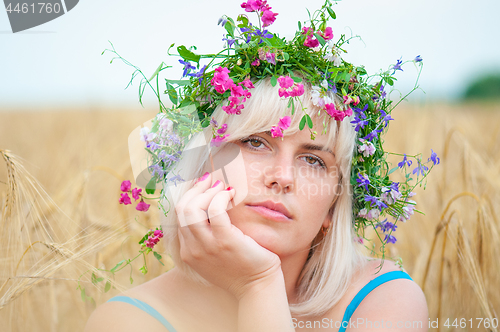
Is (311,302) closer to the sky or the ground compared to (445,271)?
closer to the sky

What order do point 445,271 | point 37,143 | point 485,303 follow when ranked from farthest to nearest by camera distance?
point 37,143 < point 445,271 < point 485,303

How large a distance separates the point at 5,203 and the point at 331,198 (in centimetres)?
151

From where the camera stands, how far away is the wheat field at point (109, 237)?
1604 millimetres

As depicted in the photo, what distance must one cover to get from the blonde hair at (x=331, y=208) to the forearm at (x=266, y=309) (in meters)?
0.41

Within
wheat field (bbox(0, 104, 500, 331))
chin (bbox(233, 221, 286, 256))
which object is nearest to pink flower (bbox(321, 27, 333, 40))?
chin (bbox(233, 221, 286, 256))

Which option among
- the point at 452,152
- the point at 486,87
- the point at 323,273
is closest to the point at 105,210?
the point at 323,273

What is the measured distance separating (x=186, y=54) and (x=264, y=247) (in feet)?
3.05

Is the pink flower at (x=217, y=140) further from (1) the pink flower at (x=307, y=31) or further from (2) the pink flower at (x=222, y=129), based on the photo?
(1) the pink flower at (x=307, y=31)

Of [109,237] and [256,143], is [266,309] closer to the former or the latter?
[256,143]

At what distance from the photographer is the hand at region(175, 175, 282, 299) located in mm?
1475

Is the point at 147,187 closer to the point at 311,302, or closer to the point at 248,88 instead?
the point at 248,88

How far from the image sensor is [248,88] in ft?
5.28

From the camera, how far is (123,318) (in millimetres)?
1598

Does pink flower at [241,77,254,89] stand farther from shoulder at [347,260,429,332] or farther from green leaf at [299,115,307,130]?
shoulder at [347,260,429,332]
